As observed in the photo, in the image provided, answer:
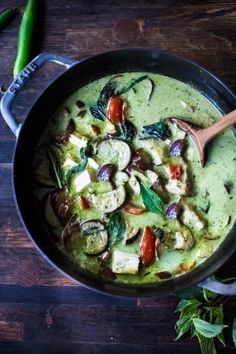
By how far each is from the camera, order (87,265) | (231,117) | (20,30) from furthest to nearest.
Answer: (20,30), (87,265), (231,117)

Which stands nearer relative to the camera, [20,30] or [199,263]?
[199,263]

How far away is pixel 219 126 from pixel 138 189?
1.32 ft

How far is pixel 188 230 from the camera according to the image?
2.42 meters

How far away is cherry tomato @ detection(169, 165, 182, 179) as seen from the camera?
2.42m

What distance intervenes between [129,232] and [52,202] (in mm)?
339

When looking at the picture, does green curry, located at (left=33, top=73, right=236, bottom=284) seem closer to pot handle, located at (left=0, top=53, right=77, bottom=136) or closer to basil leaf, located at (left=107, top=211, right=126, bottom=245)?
basil leaf, located at (left=107, top=211, right=126, bottom=245)

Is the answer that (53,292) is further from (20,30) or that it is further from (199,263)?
(20,30)

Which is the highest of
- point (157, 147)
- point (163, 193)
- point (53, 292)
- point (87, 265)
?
point (157, 147)

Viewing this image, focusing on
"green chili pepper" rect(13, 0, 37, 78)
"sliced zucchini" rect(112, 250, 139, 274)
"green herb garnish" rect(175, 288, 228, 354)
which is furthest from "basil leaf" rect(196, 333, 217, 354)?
"green chili pepper" rect(13, 0, 37, 78)

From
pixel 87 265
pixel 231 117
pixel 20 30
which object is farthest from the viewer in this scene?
pixel 20 30

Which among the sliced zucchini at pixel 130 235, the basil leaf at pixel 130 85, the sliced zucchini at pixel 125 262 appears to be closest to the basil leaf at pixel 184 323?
the sliced zucchini at pixel 125 262

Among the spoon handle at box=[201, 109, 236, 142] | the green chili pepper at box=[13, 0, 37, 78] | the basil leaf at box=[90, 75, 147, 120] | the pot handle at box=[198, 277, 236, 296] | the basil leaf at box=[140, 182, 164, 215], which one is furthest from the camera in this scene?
the green chili pepper at box=[13, 0, 37, 78]

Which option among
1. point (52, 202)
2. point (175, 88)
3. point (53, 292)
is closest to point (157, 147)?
point (175, 88)

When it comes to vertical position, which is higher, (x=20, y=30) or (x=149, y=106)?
(x=20, y=30)
